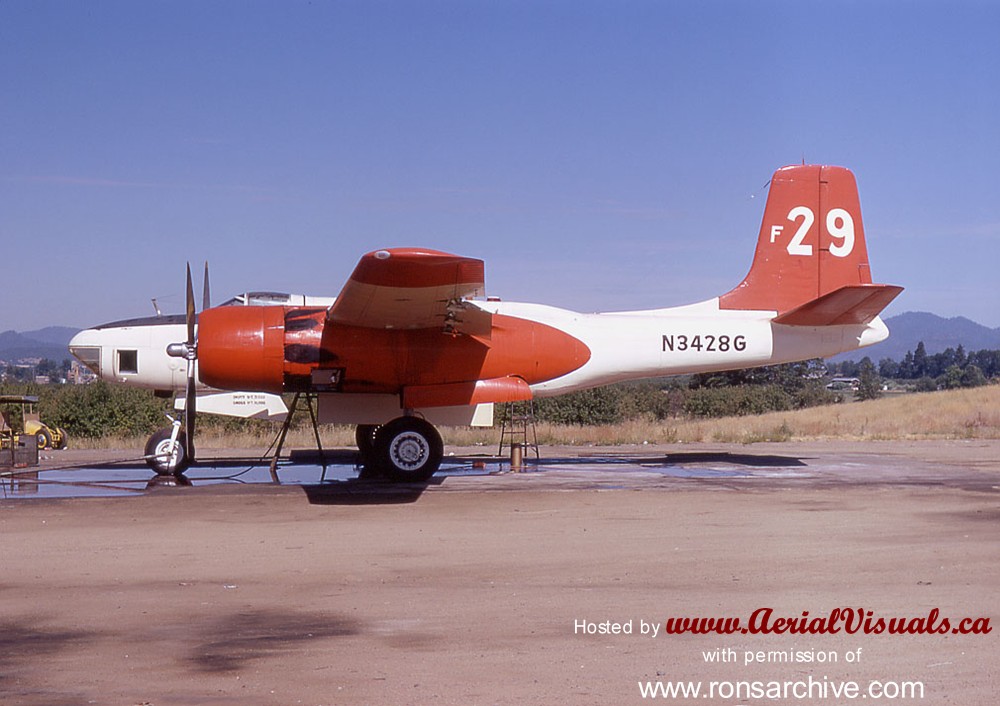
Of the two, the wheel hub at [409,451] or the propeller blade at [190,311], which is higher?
the propeller blade at [190,311]

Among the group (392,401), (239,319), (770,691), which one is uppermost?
(239,319)

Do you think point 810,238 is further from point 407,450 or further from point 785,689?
point 785,689

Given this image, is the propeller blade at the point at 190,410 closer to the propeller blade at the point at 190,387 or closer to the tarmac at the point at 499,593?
the propeller blade at the point at 190,387

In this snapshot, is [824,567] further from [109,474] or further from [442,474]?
[109,474]

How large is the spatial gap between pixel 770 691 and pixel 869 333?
14.3 metres

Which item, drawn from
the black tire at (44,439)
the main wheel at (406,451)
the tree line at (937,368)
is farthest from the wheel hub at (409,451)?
the tree line at (937,368)

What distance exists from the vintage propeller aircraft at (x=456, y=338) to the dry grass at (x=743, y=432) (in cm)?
697

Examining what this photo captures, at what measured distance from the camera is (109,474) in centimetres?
1734

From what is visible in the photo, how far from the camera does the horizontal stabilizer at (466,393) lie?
15828 mm

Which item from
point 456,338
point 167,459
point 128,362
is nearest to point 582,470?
point 456,338

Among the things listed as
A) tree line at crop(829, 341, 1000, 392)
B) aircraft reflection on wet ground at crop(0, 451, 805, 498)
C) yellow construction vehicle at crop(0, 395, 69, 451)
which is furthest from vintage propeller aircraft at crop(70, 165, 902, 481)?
tree line at crop(829, 341, 1000, 392)

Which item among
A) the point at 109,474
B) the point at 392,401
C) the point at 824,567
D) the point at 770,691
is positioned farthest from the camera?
the point at 109,474

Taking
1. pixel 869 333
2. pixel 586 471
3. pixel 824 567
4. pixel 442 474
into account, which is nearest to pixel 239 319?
pixel 442 474

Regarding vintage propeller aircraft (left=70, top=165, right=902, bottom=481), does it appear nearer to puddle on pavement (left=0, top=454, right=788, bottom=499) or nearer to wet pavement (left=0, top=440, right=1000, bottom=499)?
puddle on pavement (left=0, top=454, right=788, bottom=499)
